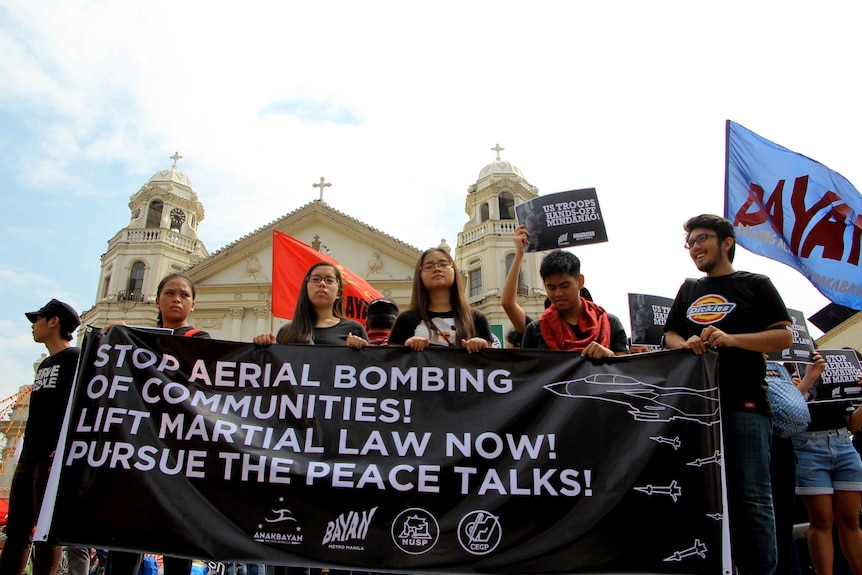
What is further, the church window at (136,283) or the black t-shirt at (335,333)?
the church window at (136,283)

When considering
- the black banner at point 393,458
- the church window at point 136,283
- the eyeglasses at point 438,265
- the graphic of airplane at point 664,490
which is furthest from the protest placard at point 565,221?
the church window at point 136,283

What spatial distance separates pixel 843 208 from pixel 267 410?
6.03 m

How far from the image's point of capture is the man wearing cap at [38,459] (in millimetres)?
3793

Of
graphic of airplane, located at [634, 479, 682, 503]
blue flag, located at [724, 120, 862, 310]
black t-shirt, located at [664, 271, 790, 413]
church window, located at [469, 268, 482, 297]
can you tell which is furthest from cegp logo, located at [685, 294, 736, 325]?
church window, located at [469, 268, 482, 297]

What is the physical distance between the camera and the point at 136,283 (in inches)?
1147

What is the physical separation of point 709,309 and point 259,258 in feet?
86.4

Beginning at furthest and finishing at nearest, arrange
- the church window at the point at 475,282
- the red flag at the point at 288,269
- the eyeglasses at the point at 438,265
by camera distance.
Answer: the church window at the point at 475,282
the red flag at the point at 288,269
the eyeglasses at the point at 438,265

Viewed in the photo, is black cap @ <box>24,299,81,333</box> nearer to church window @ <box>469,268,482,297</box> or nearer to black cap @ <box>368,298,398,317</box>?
black cap @ <box>368,298,398,317</box>

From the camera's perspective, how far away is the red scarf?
13.1 ft

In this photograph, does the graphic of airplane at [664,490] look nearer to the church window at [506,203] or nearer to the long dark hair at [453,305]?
the long dark hair at [453,305]

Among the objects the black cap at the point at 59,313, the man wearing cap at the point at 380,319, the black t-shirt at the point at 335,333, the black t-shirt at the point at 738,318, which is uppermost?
the man wearing cap at the point at 380,319

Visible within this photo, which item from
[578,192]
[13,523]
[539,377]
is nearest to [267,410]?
[539,377]

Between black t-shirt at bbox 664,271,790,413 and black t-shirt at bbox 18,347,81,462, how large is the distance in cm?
432

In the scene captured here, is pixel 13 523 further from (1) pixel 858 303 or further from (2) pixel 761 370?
(1) pixel 858 303
